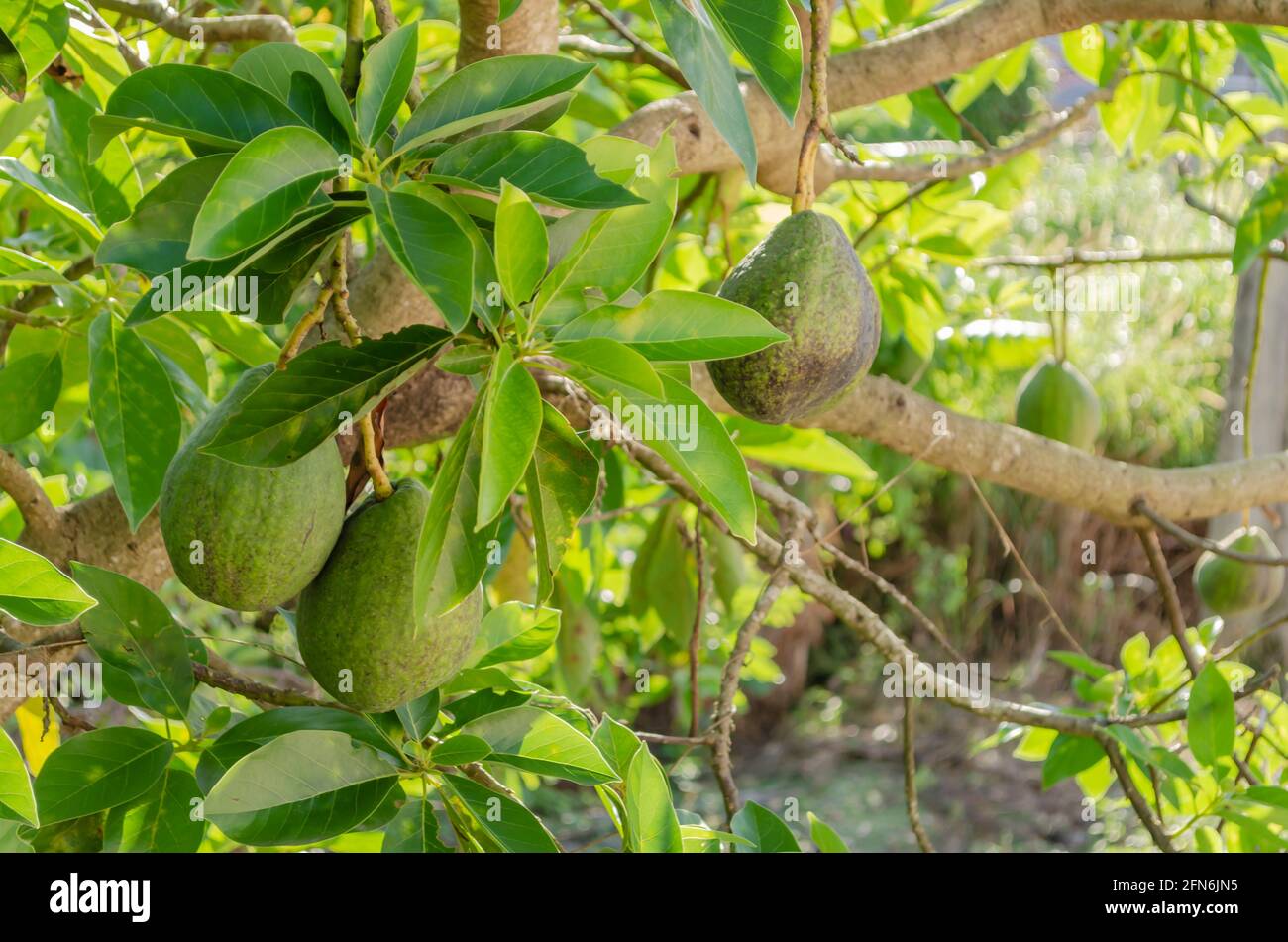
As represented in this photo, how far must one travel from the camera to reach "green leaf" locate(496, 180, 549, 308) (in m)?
0.64

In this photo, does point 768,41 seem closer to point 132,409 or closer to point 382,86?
point 382,86

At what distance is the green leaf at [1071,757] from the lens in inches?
56.9

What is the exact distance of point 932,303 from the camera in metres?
1.93

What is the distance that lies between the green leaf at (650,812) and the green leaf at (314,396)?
0.31 m

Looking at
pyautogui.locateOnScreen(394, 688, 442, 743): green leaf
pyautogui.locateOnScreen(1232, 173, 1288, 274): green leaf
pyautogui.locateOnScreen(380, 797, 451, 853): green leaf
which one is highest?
pyautogui.locateOnScreen(1232, 173, 1288, 274): green leaf

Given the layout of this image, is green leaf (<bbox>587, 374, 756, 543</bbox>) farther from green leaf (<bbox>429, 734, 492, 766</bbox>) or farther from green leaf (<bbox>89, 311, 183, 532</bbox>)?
green leaf (<bbox>89, 311, 183, 532</bbox>)

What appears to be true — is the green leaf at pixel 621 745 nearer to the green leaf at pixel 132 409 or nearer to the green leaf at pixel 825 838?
the green leaf at pixel 825 838

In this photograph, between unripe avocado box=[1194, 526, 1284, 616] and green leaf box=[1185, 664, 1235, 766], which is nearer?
green leaf box=[1185, 664, 1235, 766]

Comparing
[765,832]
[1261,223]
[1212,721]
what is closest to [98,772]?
[765,832]

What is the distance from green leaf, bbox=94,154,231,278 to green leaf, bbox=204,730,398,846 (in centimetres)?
31

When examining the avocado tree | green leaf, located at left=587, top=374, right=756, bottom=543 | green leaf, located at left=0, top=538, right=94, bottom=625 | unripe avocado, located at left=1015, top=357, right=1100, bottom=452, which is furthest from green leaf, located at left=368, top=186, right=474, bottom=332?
unripe avocado, located at left=1015, top=357, right=1100, bottom=452

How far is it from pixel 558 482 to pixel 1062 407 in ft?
4.61

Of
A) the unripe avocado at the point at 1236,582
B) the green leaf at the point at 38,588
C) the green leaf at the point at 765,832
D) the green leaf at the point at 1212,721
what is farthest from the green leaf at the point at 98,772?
the unripe avocado at the point at 1236,582

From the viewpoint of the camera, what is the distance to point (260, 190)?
63 centimetres
